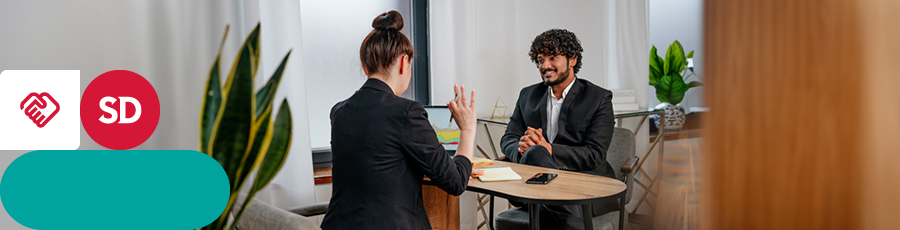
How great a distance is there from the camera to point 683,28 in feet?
0.51

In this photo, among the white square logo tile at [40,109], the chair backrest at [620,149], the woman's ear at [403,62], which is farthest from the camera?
the chair backrest at [620,149]

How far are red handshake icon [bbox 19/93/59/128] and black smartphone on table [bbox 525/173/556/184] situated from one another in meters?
1.38

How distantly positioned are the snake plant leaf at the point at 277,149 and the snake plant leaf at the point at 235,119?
0.05 meters

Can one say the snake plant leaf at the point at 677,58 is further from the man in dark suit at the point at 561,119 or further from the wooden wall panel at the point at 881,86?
the man in dark suit at the point at 561,119

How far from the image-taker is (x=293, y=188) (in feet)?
7.73

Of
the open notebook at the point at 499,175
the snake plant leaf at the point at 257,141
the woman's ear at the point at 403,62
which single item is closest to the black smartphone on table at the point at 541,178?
the open notebook at the point at 499,175

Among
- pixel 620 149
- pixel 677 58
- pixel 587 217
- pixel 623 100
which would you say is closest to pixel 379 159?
pixel 587 217

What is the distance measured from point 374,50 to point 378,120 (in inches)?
11.0

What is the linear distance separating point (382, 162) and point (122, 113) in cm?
68

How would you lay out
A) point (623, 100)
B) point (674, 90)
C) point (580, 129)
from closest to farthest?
point (674, 90)
point (580, 129)
point (623, 100)

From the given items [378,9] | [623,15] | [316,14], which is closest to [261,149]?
[316,14]

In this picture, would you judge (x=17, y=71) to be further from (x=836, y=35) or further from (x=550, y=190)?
(x=550, y=190)

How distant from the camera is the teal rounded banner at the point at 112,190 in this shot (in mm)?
967

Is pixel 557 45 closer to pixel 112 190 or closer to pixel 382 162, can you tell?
pixel 382 162
